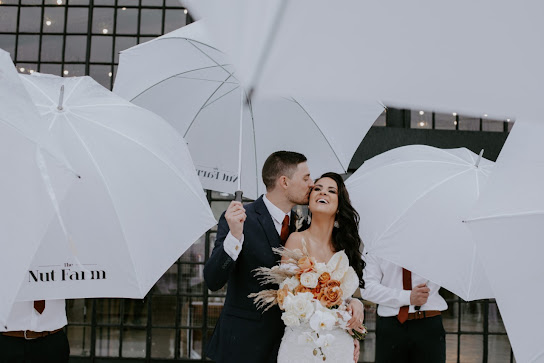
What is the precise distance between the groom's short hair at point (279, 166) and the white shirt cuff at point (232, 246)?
0.54m

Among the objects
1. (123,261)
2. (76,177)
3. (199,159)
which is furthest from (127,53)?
(76,177)

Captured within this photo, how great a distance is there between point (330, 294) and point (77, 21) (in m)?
5.80

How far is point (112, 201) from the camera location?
315cm

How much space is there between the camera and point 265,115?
175 inches

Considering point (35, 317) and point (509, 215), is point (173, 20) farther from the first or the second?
point (509, 215)

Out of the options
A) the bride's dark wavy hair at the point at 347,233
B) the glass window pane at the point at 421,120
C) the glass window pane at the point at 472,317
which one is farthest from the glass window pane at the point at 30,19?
the glass window pane at the point at 472,317

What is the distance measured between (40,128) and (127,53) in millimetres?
2260

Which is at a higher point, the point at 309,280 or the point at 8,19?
the point at 8,19

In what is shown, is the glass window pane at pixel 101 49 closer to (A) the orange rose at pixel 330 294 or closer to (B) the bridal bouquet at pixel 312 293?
(B) the bridal bouquet at pixel 312 293

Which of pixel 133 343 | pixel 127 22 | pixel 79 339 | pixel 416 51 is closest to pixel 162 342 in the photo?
pixel 133 343

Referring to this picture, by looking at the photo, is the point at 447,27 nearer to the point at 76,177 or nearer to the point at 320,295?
the point at 76,177

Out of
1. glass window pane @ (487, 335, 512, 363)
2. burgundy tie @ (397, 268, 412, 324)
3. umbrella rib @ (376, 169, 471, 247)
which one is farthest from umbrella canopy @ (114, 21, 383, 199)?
glass window pane @ (487, 335, 512, 363)

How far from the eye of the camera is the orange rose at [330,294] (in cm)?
321

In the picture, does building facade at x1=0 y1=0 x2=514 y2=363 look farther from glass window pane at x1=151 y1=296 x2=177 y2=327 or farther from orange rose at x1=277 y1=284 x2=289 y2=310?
orange rose at x1=277 y1=284 x2=289 y2=310
